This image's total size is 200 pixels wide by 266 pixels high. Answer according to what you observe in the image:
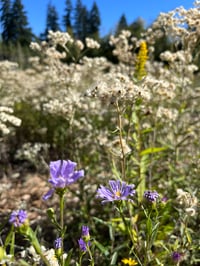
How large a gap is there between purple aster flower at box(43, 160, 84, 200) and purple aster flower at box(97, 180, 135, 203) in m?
0.23

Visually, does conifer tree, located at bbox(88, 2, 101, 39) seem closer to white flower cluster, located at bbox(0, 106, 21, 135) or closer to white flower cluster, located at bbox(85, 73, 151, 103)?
white flower cluster, located at bbox(0, 106, 21, 135)

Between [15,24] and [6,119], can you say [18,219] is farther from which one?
[15,24]

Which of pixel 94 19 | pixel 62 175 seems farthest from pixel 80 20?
pixel 62 175

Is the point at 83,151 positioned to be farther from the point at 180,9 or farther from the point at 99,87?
the point at 99,87

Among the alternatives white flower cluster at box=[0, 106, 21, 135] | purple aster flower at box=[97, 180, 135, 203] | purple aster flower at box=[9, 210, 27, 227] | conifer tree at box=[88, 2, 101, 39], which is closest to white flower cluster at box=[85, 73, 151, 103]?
purple aster flower at box=[97, 180, 135, 203]

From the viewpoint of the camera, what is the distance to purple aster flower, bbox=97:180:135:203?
152cm

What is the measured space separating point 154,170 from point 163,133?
0.96m

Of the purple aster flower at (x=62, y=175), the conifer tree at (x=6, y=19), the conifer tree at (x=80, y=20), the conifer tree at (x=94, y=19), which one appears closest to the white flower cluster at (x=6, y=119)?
the purple aster flower at (x=62, y=175)

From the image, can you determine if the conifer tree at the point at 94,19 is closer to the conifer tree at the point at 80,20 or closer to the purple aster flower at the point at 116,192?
the conifer tree at the point at 80,20

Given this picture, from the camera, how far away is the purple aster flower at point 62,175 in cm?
129

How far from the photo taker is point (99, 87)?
2.25 meters

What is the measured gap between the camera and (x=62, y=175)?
4.33ft

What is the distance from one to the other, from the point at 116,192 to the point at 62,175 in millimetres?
368

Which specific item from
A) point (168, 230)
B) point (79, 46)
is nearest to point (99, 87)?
point (168, 230)
